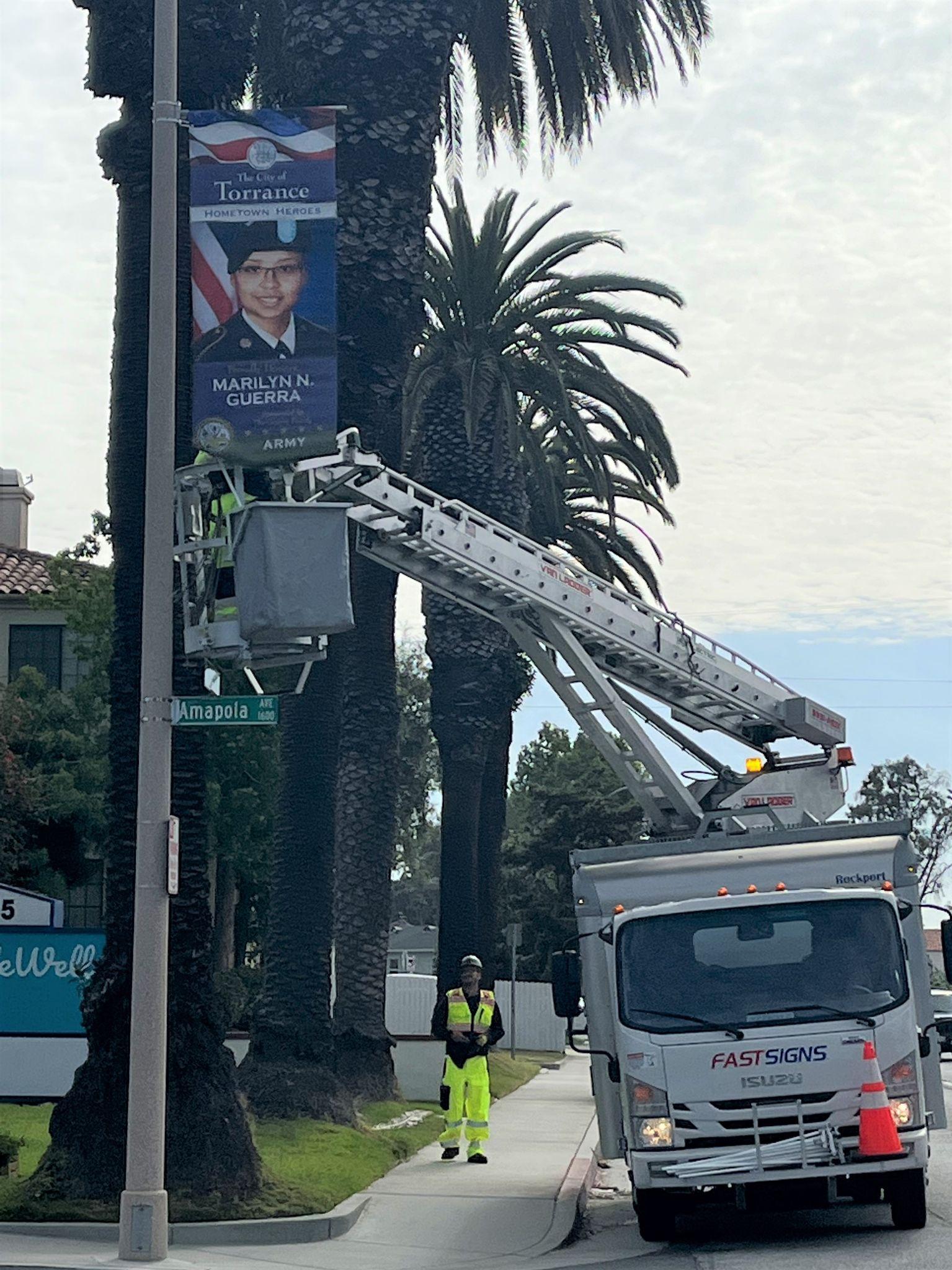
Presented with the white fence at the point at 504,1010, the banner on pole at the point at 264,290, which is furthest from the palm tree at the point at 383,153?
the white fence at the point at 504,1010

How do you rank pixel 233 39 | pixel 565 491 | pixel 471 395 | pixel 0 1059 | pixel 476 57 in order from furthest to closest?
pixel 565 491, pixel 471 395, pixel 476 57, pixel 0 1059, pixel 233 39

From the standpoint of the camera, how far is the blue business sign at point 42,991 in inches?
684

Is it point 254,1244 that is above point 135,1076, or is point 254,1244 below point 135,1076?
below

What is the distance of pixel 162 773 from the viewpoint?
11.8 meters

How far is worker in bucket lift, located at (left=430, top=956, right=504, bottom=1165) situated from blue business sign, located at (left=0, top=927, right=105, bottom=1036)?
3.46m

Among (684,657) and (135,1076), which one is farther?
(684,657)

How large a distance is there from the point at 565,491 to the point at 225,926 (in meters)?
13.9

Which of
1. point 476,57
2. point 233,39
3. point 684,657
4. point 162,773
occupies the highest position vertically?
point 476,57

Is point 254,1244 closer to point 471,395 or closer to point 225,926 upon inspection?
point 471,395

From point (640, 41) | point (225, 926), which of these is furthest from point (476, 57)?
point (225, 926)

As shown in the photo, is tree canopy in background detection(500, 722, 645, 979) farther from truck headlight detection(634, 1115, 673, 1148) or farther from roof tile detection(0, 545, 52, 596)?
truck headlight detection(634, 1115, 673, 1148)

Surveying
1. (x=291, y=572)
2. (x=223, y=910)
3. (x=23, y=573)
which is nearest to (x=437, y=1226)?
(x=291, y=572)

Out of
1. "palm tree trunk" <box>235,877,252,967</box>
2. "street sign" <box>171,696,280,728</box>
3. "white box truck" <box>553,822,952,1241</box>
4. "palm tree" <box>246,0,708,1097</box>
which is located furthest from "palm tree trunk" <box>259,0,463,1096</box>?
"palm tree trunk" <box>235,877,252,967</box>

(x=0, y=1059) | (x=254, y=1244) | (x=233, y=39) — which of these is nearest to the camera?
(x=254, y=1244)
